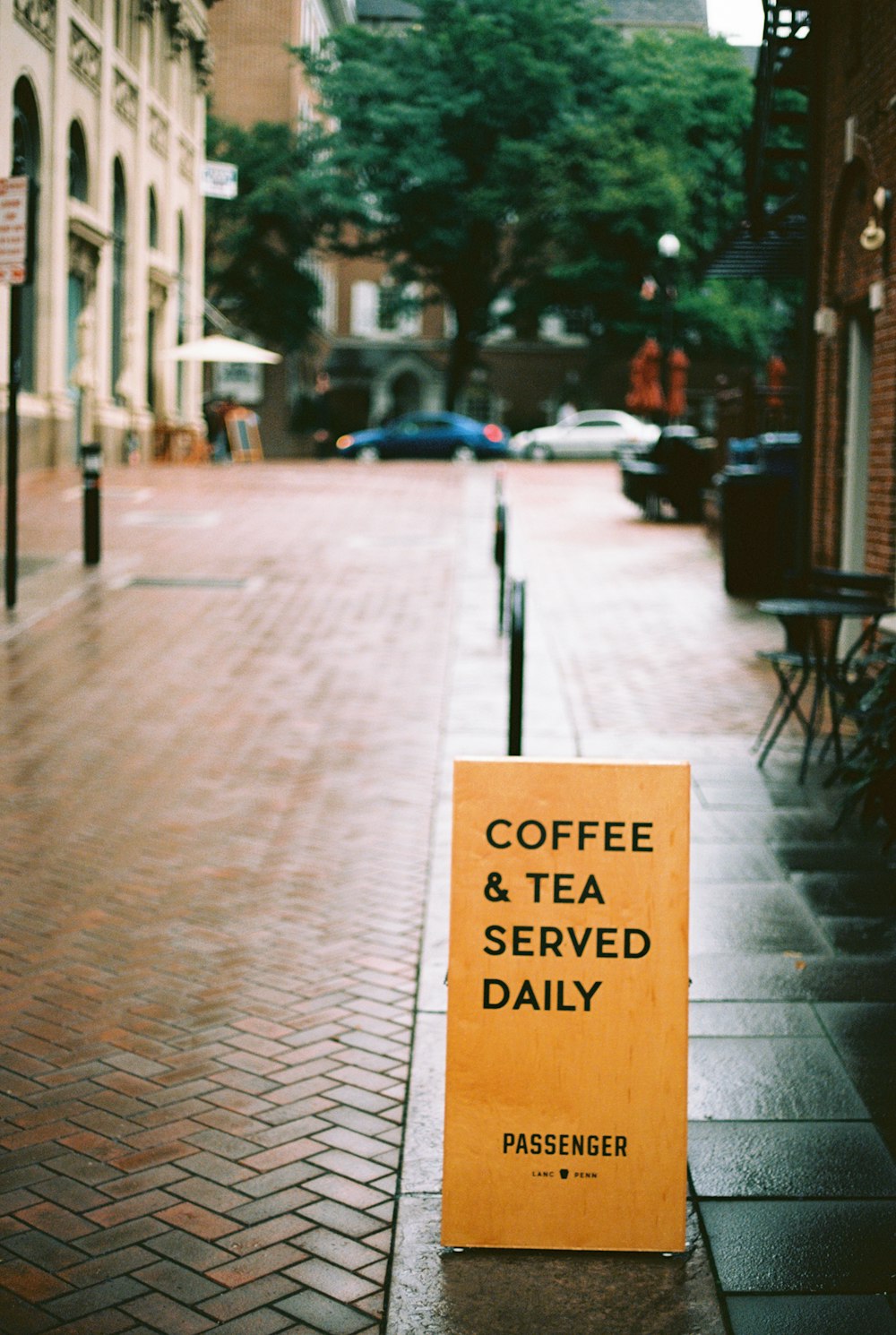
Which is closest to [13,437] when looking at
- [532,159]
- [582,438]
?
[532,159]

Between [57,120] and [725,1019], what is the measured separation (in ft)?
62.3

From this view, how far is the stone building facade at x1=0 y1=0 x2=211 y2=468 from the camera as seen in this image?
15.9 m

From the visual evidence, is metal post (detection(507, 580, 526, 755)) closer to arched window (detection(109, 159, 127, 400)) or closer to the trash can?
the trash can

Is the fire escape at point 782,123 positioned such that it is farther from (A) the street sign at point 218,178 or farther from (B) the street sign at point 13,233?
(A) the street sign at point 218,178

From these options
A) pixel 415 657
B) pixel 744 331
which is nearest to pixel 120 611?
pixel 415 657

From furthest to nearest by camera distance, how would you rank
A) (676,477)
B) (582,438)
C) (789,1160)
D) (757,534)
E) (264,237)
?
(264,237) → (582,438) → (676,477) → (757,534) → (789,1160)

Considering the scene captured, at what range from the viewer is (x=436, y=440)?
38625 mm

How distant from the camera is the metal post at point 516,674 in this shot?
19.3 ft

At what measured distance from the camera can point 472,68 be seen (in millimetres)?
13062

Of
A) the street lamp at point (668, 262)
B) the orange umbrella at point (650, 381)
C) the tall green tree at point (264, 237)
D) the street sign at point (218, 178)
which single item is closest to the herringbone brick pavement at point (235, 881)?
the street lamp at point (668, 262)

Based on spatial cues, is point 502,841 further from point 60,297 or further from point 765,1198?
point 60,297

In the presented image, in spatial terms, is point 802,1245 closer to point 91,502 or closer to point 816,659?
point 816,659

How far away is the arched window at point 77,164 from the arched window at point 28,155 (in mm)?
1472

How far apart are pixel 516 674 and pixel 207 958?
1.63 metres
